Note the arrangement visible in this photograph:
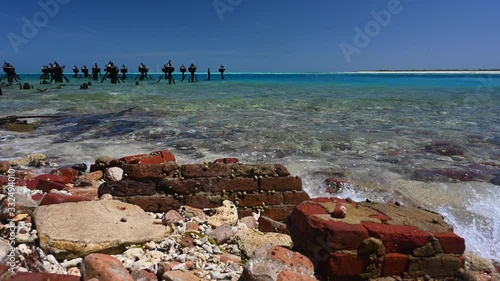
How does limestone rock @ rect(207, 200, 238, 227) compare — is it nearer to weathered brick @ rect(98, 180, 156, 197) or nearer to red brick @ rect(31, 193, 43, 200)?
weathered brick @ rect(98, 180, 156, 197)

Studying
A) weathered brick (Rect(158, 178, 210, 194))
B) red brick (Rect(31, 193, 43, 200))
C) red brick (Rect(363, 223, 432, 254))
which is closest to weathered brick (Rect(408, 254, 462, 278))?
red brick (Rect(363, 223, 432, 254))

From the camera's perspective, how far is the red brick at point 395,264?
276cm

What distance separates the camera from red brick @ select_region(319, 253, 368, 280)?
2707mm

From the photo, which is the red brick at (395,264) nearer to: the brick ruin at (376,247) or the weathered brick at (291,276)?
the brick ruin at (376,247)

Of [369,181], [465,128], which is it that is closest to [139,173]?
[369,181]

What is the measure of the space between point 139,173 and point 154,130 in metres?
6.62

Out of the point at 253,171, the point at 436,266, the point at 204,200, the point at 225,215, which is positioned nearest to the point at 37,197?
the point at 204,200

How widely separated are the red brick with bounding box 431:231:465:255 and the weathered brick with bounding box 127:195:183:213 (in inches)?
107

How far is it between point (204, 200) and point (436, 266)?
2.53 metres

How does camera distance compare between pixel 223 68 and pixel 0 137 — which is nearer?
pixel 0 137

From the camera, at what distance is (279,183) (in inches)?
177

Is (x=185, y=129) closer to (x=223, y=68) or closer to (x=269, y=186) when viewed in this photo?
(x=269, y=186)

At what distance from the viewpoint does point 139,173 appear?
4.29 m

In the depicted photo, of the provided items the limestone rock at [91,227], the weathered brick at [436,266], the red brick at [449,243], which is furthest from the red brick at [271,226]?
the red brick at [449,243]
